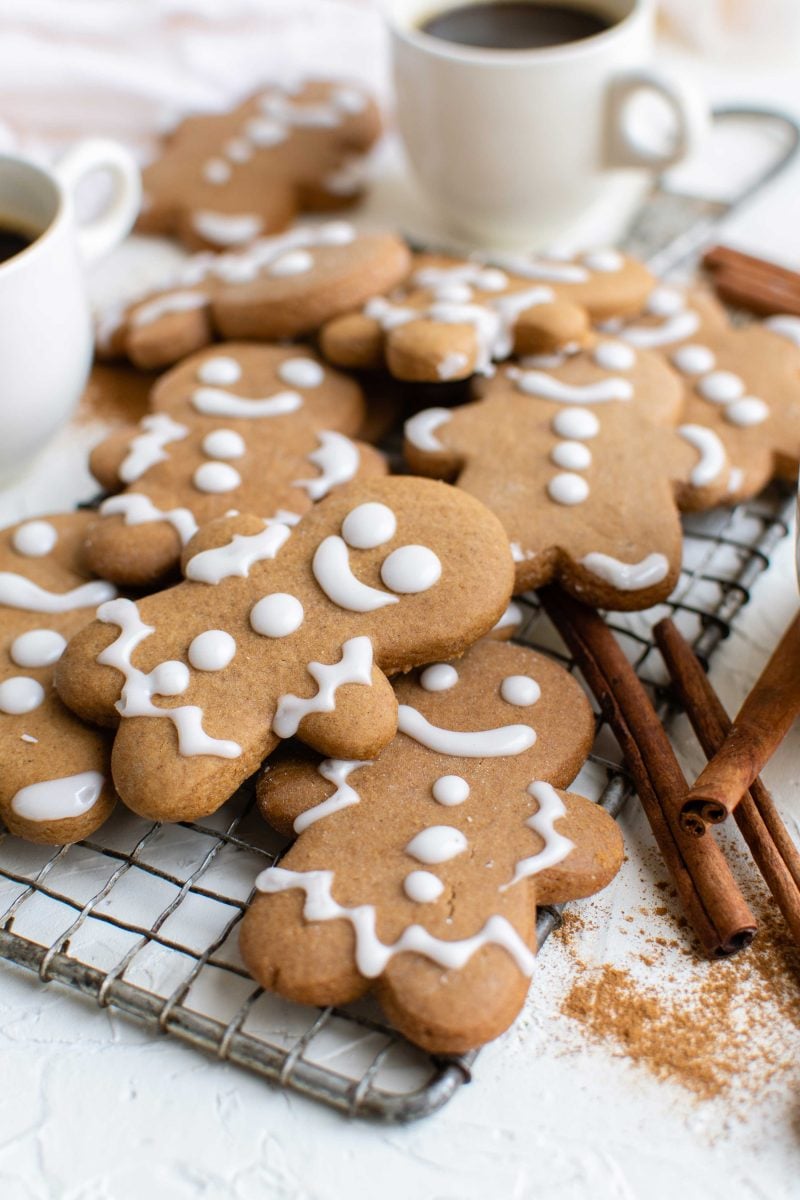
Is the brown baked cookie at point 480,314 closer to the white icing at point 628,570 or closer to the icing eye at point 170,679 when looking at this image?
the white icing at point 628,570

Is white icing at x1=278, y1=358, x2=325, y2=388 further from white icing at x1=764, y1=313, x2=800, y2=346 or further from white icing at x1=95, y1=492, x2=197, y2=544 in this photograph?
white icing at x1=764, y1=313, x2=800, y2=346

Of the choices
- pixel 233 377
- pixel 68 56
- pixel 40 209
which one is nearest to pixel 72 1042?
pixel 233 377

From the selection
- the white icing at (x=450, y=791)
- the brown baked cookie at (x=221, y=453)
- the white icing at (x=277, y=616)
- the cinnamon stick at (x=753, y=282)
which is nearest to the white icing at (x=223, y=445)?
the brown baked cookie at (x=221, y=453)

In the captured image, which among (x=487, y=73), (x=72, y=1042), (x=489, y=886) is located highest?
(x=487, y=73)

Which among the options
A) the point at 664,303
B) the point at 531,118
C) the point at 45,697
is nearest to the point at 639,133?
the point at 531,118

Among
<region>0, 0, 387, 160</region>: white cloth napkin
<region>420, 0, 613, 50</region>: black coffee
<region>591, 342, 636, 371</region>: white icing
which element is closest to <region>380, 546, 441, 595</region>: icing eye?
<region>591, 342, 636, 371</region>: white icing

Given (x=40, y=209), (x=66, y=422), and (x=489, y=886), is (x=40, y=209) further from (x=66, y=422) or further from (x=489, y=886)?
(x=489, y=886)
